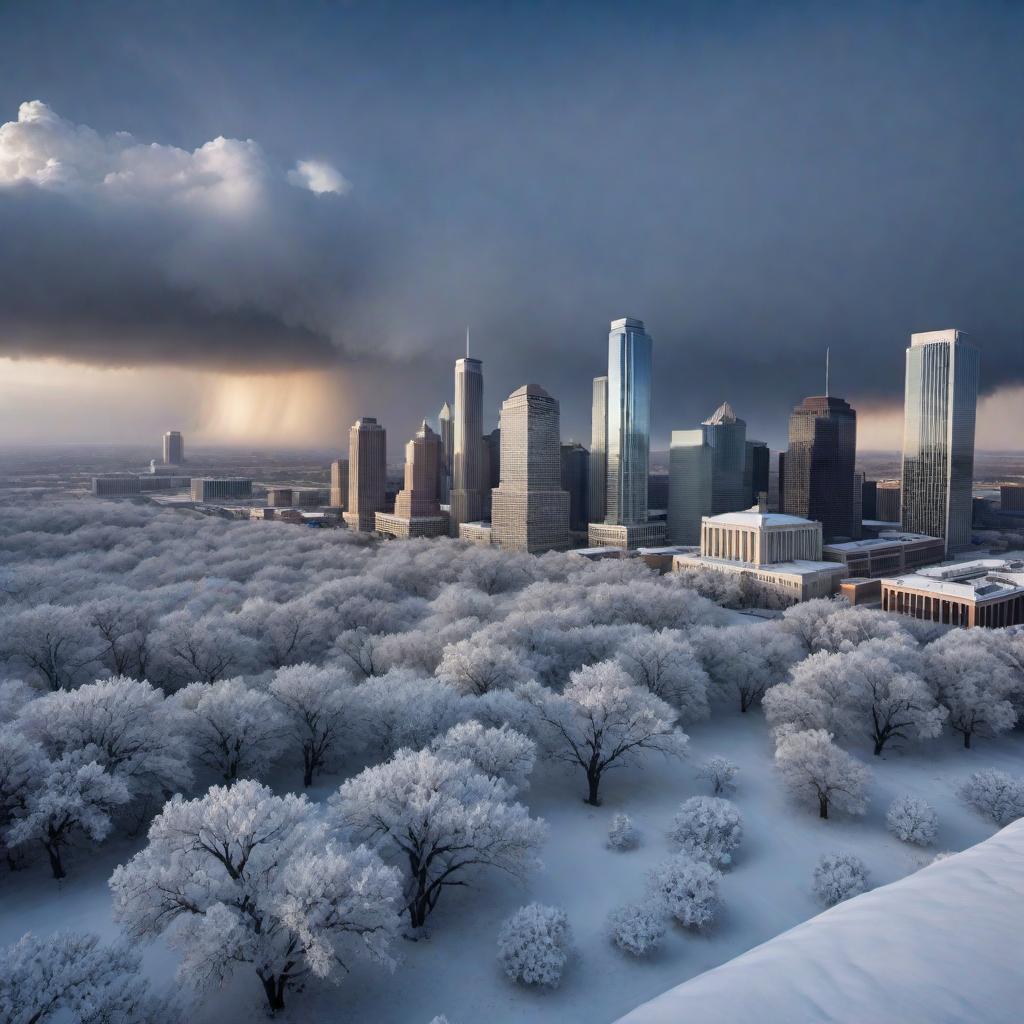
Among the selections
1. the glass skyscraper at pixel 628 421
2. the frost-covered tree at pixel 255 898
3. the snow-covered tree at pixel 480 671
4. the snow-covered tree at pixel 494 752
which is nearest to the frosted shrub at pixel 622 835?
the snow-covered tree at pixel 494 752

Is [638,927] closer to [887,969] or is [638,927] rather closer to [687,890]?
[687,890]

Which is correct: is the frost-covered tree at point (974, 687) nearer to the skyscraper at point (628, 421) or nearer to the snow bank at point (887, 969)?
the snow bank at point (887, 969)

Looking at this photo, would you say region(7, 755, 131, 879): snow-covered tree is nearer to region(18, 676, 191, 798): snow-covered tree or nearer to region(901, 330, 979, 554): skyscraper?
region(18, 676, 191, 798): snow-covered tree

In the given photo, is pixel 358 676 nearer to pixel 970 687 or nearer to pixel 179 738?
pixel 179 738

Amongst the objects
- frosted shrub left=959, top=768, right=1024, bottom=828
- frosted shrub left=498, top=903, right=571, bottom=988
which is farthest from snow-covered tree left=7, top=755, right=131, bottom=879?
frosted shrub left=959, top=768, right=1024, bottom=828

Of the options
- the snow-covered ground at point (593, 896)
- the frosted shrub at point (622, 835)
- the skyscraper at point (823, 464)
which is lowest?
the snow-covered ground at point (593, 896)

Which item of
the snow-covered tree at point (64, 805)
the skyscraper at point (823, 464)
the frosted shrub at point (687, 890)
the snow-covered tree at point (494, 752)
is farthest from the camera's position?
the skyscraper at point (823, 464)

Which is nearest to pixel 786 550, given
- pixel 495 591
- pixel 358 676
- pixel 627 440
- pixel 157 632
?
pixel 495 591
